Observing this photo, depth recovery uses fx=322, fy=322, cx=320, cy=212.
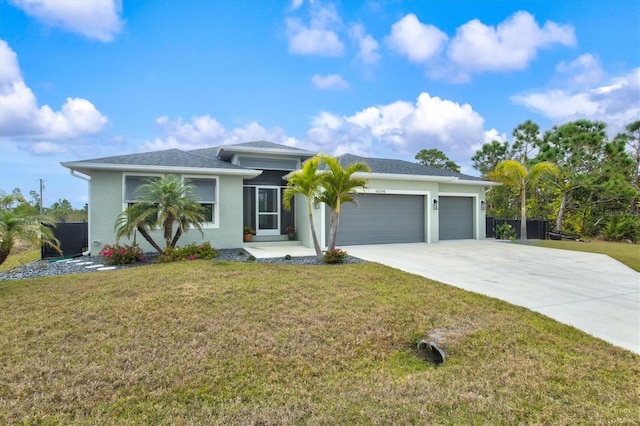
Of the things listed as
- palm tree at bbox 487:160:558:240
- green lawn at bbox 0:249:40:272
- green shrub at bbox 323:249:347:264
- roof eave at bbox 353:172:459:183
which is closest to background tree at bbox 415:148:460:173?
palm tree at bbox 487:160:558:240

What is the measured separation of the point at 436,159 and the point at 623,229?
53.6ft

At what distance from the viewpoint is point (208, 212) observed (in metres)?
12.8

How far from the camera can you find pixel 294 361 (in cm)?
373

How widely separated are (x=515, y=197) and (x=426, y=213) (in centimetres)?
1425

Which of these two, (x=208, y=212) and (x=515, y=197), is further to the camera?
(x=515, y=197)

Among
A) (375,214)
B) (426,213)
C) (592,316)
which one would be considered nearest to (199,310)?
(592,316)

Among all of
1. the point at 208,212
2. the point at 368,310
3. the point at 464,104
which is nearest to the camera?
the point at 368,310

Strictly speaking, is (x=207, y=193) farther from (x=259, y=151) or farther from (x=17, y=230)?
(x=17, y=230)

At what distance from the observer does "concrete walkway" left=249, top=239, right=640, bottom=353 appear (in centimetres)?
503

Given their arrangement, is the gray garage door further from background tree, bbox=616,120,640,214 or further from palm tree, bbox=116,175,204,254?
background tree, bbox=616,120,640,214

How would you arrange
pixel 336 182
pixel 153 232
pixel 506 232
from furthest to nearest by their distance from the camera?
pixel 506 232
pixel 153 232
pixel 336 182

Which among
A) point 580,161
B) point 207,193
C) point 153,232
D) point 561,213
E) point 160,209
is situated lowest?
point 153,232

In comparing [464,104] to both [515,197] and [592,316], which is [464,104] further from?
[592,316]

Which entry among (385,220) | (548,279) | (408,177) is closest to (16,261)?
(385,220)
